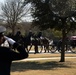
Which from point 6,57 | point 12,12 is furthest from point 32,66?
point 12,12

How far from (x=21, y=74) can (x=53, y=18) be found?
5.92 meters

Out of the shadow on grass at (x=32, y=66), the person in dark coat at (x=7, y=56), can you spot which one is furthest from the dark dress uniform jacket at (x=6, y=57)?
the shadow on grass at (x=32, y=66)

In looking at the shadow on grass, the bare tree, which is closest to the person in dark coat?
the shadow on grass

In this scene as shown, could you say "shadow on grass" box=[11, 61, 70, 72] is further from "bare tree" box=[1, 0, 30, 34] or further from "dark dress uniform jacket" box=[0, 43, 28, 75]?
"bare tree" box=[1, 0, 30, 34]

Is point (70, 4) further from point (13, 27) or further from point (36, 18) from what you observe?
point (13, 27)

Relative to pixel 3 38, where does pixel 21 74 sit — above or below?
below

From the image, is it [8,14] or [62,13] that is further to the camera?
[8,14]

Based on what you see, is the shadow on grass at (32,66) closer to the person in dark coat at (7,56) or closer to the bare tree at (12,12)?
the person in dark coat at (7,56)

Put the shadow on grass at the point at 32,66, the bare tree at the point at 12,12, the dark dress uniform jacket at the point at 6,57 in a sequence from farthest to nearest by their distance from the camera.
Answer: the bare tree at the point at 12,12, the shadow on grass at the point at 32,66, the dark dress uniform jacket at the point at 6,57

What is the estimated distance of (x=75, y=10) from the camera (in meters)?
18.8

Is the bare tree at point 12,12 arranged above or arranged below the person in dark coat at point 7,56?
above

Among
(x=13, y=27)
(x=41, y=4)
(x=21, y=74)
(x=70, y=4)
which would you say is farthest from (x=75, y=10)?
(x=13, y=27)

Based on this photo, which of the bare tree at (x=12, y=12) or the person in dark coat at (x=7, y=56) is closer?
the person in dark coat at (x=7, y=56)

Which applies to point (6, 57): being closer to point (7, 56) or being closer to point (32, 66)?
point (7, 56)
